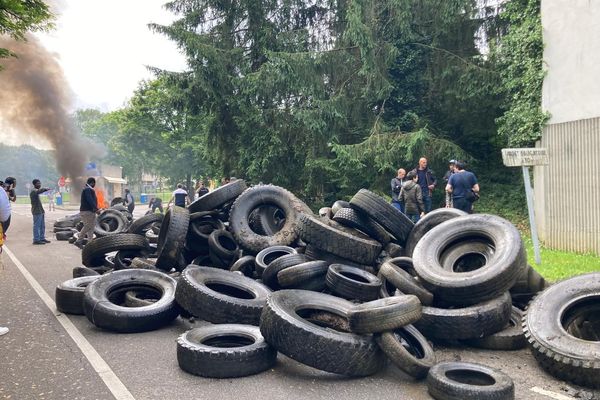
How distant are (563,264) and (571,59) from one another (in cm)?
583

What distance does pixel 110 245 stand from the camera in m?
8.42

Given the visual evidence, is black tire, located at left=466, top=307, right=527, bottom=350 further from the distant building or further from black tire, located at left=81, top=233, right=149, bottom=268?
the distant building

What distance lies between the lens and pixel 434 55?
19.0 m

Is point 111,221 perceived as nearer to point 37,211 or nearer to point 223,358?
point 37,211

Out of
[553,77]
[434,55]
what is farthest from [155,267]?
[434,55]

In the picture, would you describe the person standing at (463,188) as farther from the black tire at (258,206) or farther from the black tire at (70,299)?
the black tire at (70,299)

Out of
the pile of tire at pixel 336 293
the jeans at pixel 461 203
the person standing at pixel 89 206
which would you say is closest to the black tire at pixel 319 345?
the pile of tire at pixel 336 293

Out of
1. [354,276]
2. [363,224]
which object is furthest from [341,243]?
[363,224]

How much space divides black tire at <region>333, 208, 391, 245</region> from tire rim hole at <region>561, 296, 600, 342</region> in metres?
2.97

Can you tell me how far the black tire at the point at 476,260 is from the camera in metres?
5.21

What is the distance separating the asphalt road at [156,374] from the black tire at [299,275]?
1249 mm

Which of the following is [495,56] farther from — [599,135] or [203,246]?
[203,246]

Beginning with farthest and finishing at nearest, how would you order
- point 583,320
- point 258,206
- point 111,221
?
point 111,221 < point 258,206 < point 583,320

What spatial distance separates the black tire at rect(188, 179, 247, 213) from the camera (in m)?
9.24
